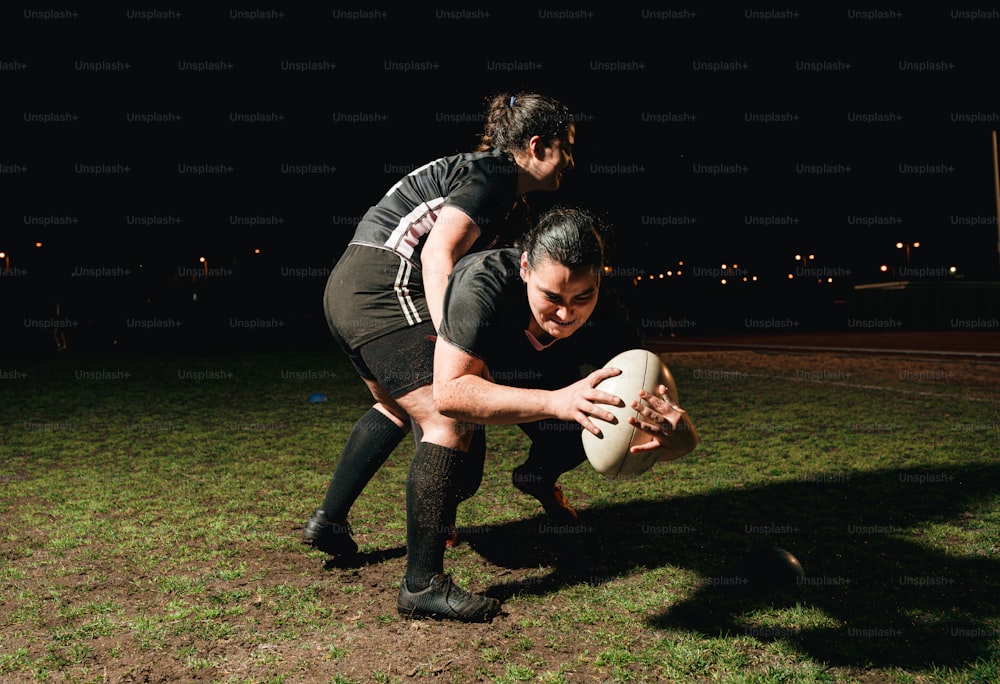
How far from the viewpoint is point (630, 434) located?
232 cm

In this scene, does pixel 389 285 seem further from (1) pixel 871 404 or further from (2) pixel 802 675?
(1) pixel 871 404

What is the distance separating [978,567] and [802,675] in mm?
1416

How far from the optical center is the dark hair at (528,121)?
2820mm

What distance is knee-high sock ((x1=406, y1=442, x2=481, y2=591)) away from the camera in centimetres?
271

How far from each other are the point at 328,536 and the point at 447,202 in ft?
5.26

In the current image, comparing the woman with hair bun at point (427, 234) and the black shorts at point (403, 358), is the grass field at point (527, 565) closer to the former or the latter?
the woman with hair bun at point (427, 234)

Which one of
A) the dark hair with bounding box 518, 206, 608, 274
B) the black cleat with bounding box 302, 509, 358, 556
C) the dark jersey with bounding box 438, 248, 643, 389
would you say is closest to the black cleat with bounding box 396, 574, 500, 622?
the black cleat with bounding box 302, 509, 358, 556

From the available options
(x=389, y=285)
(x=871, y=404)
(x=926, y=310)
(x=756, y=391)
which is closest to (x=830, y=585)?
(x=389, y=285)

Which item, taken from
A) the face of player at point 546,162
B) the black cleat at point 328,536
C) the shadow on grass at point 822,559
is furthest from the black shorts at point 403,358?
the shadow on grass at point 822,559

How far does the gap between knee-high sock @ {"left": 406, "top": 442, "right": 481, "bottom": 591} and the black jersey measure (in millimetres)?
803

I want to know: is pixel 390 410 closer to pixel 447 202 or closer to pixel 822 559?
pixel 447 202

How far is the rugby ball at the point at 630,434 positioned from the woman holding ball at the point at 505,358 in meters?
0.04

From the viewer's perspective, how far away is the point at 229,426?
7.34m

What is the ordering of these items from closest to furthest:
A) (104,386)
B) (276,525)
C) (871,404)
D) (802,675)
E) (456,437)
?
(802,675)
(456,437)
(276,525)
(871,404)
(104,386)
